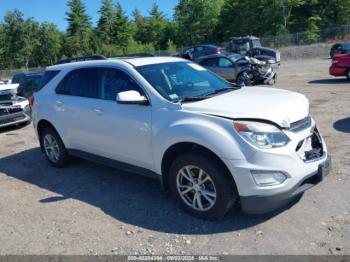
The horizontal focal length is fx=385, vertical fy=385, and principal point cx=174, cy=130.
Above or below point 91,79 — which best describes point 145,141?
below

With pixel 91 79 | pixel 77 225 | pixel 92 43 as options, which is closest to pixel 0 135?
pixel 91 79

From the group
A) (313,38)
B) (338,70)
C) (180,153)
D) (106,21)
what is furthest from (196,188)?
(106,21)

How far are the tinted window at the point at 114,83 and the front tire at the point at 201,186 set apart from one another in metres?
1.22

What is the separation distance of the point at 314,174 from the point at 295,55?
120 feet

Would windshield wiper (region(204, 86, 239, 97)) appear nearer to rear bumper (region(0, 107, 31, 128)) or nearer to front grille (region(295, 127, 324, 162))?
front grille (region(295, 127, 324, 162))

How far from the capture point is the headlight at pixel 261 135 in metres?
3.84

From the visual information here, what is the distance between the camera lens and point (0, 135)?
33.6 feet

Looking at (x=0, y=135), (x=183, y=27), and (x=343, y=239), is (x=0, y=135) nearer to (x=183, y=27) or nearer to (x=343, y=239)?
(x=343, y=239)

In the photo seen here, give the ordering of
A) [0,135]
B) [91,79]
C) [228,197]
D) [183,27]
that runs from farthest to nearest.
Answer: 1. [183,27]
2. [0,135]
3. [91,79]
4. [228,197]

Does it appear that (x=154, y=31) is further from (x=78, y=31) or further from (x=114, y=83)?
(x=114, y=83)

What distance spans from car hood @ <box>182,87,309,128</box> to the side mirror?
560 mm

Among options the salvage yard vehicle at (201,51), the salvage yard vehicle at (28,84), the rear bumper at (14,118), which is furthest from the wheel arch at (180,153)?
the salvage yard vehicle at (201,51)

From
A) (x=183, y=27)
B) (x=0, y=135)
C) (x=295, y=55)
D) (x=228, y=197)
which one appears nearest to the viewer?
(x=228, y=197)

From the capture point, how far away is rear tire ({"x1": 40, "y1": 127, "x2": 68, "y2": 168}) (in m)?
6.35
